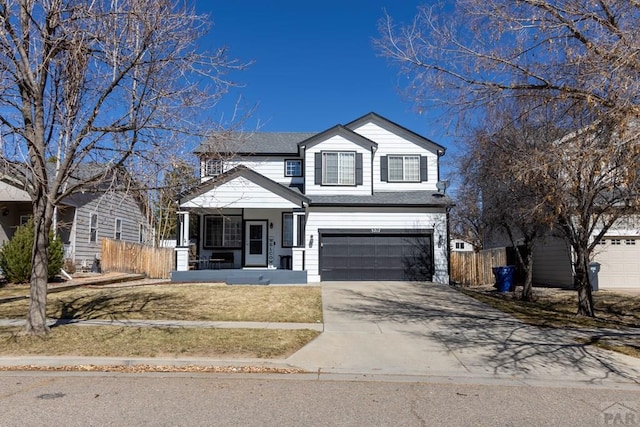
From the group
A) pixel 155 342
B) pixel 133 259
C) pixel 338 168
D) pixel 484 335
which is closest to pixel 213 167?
pixel 155 342

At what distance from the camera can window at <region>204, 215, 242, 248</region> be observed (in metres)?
21.7

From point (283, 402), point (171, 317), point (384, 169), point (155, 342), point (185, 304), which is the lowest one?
point (283, 402)

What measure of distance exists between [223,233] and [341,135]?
6953mm

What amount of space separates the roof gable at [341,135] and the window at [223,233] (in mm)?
4694

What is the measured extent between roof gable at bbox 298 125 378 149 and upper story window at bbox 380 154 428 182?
126 cm

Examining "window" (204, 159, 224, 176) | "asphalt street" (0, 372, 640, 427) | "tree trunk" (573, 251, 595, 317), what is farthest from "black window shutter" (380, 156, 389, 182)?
"asphalt street" (0, 372, 640, 427)

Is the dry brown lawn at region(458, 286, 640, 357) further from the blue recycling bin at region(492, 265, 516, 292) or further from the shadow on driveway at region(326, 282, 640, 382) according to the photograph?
the blue recycling bin at region(492, 265, 516, 292)

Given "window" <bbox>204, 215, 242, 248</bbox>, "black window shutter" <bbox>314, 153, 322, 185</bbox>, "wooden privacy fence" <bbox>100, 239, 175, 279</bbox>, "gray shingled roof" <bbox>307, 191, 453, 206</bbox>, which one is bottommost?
"wooden privacy fence" <bbox>100, 239, 175, 279</bbox>

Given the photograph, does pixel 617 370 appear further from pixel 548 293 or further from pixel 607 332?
pixel 548 293

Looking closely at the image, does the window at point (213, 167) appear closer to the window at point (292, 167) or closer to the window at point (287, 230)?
the window at point (287, 230)

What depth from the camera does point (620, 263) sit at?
781 inches

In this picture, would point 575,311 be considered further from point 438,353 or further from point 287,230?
point 287,230

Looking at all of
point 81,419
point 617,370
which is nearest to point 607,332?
point 617,370

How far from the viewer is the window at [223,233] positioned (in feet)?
71.1
